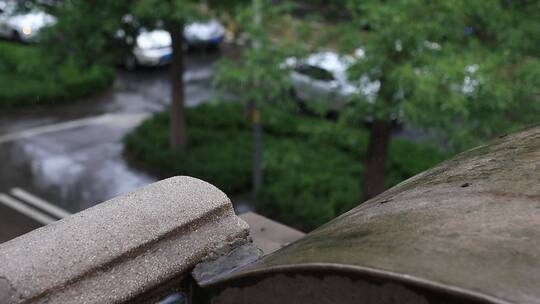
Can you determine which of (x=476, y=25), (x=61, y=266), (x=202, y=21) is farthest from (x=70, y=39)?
(x=61, y=266)

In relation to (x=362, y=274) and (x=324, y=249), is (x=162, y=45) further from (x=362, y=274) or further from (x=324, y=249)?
(x=362, y=274)

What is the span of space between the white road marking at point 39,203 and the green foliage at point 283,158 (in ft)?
7.63

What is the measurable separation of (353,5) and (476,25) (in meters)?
1.66

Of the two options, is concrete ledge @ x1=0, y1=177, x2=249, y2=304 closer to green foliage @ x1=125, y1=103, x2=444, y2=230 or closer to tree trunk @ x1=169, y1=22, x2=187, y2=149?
green foliage @ x1=125, y1=103, x2=444, y2=230

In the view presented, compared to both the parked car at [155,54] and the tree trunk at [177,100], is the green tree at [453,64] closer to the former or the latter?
the tree trunk at [177,100]

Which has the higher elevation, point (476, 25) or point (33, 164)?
point (476, 25)

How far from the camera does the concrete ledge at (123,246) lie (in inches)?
82.1

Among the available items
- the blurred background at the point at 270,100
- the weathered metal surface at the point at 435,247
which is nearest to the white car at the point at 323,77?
the blurred background at the point at 270,100

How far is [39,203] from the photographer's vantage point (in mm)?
11086

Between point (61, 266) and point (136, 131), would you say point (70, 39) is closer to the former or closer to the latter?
point (136, 131)

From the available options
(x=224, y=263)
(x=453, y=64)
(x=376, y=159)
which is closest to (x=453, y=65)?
(x=453, y=64)

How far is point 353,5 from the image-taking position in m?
7.67

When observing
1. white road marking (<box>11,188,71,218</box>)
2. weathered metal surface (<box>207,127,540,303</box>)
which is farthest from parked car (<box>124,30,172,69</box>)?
weathered metal surface (<box>207,127,540,303</box>)

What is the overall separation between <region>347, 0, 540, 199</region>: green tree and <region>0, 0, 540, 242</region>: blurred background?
2 cm
